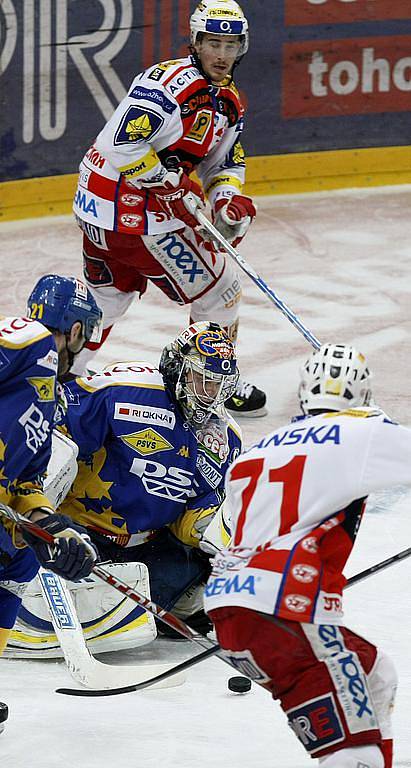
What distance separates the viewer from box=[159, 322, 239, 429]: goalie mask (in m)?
3.93

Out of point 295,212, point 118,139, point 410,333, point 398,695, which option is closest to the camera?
point 398,695

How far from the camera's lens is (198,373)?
12.9 ft

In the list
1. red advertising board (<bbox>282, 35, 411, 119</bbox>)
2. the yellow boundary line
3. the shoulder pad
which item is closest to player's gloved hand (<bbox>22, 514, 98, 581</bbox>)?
the shoulder pad

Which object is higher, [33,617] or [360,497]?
[360,497]

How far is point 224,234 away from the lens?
18.8ft

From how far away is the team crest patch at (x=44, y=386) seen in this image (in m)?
3.17

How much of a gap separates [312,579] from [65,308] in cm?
132

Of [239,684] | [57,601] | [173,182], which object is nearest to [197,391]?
[57,601]

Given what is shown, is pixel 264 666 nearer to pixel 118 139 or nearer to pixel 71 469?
pixel 71 469

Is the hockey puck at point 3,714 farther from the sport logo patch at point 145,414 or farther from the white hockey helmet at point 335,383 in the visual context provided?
the white hockey helmet at point 335,383

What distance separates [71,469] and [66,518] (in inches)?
19.1

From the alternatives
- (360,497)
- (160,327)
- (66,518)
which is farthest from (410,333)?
(360,497)

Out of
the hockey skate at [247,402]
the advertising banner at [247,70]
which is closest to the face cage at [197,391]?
the hockey skate at [247,402]

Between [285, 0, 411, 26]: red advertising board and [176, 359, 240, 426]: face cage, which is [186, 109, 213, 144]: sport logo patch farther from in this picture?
[285, 0, 411, 26]: red advertising board
